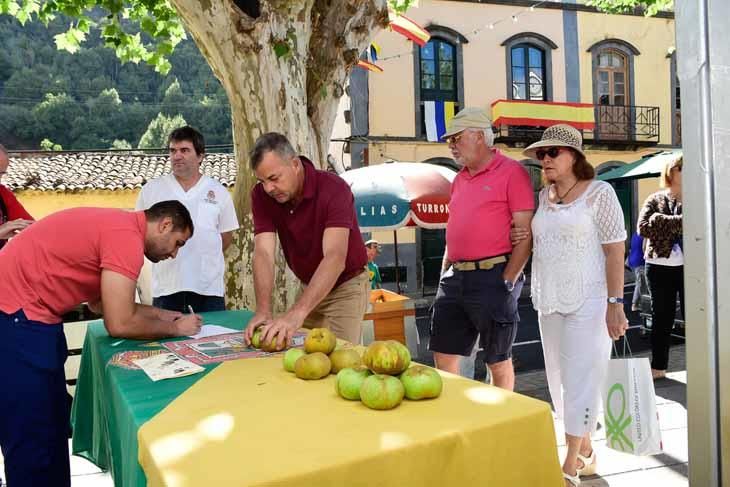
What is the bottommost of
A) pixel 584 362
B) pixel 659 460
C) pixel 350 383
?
pixel 659 460

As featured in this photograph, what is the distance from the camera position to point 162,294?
425 centimetres

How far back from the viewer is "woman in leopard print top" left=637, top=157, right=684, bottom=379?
17.2 ft

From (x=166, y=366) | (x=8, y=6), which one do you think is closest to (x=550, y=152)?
(x=166, y=366)

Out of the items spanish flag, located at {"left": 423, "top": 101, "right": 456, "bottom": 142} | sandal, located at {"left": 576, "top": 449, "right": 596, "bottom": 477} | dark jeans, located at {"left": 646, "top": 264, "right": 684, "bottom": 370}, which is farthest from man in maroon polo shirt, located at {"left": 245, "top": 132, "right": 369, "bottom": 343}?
spanish flag, located at {"left": 423, "top": 101, "right": 456, "bottom": 142}

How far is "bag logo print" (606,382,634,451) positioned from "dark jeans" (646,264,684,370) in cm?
278

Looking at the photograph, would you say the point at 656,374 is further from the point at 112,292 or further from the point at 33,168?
A: the point at 33,168

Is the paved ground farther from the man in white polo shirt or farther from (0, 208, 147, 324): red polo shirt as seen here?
(0, 208, 147, 324): red polo shirt

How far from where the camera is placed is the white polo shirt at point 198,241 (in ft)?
13.8

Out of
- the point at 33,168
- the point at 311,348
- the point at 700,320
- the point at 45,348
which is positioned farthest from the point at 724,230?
the point at 33,168

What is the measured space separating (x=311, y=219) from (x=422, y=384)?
1652 millimetres

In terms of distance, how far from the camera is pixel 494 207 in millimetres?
3605

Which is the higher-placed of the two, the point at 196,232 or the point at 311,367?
the point at 196,232

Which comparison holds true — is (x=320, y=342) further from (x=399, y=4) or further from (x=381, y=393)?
(x=399, y=4)

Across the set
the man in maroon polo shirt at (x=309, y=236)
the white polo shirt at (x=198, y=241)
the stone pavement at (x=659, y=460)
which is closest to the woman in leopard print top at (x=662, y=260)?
the stone pavement at (x=659, y=460)
